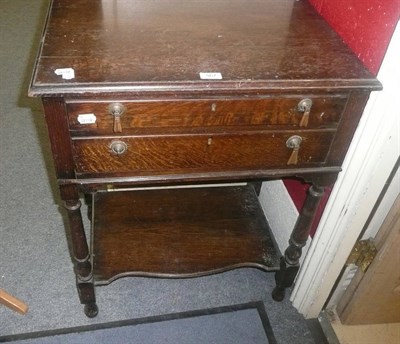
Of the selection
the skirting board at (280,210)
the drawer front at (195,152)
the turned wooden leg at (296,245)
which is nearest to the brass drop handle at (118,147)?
the drawer front at (195,152)

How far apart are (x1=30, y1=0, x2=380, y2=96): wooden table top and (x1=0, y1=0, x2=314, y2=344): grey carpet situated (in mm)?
893

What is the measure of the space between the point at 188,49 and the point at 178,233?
2.29 ft

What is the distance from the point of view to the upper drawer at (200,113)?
0.83 m

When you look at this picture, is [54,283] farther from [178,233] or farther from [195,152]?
[195,152]

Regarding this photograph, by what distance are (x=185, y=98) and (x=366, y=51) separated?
440 millimetres

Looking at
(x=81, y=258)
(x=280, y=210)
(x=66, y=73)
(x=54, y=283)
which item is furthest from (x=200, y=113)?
(x=54, y=283)

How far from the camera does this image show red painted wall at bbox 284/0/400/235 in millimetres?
867

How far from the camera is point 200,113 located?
2.84ft

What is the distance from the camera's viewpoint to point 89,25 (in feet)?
3.17

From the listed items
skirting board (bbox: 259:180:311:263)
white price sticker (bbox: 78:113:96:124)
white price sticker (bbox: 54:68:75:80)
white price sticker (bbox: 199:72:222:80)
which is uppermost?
white price sticker (bbox: 199:72:222:80)

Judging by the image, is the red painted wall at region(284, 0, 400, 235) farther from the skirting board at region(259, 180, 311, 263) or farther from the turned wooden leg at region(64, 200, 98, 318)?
the turned wooden leg at region(64, 200, 98, 318)

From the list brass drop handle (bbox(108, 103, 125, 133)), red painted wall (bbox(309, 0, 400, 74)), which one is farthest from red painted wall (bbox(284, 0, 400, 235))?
brass drop handle (bbox(108, 103, 125, 133))

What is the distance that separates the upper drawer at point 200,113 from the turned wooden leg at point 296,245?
0.86 feet

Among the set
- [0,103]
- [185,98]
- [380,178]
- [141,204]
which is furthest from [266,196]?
[0,103]
